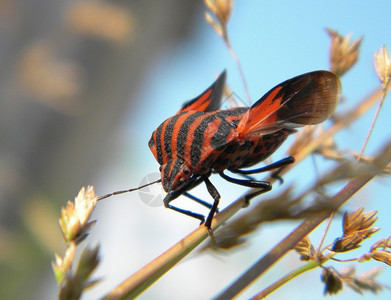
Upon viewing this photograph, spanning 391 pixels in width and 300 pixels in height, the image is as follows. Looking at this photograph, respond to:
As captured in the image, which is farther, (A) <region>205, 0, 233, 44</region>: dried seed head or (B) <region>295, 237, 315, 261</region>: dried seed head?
(A) <region>205, 0, 233, 44</region>: dried seed head

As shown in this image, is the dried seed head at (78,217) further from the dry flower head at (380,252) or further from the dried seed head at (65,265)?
the dry flower head at (380,252)

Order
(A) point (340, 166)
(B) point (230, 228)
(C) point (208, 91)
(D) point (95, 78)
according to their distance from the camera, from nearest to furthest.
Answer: (A) point (340, 166)
(B) point (230, 228)
(C) point (208, 91)
(D) point (95, 78)

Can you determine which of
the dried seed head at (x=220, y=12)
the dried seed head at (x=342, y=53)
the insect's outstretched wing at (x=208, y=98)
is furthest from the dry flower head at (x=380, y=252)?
the insect's outstretched wing at (x=208, y=98)

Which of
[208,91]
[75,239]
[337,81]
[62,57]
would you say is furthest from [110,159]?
[75,239]

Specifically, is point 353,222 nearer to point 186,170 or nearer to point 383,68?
point 383,68

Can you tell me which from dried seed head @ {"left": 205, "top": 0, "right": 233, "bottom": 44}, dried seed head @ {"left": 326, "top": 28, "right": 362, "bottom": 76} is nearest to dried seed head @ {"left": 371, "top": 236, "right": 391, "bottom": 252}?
dried seed head @ {"left": 326, "top": 28, "right": 362, "bottom": 76}

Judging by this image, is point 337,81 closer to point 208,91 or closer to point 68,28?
point 208,91

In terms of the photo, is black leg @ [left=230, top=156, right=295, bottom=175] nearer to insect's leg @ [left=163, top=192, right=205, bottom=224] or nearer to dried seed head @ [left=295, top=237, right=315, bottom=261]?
insect's leg @ [left=163, top=192, right=205, bottom=224]
